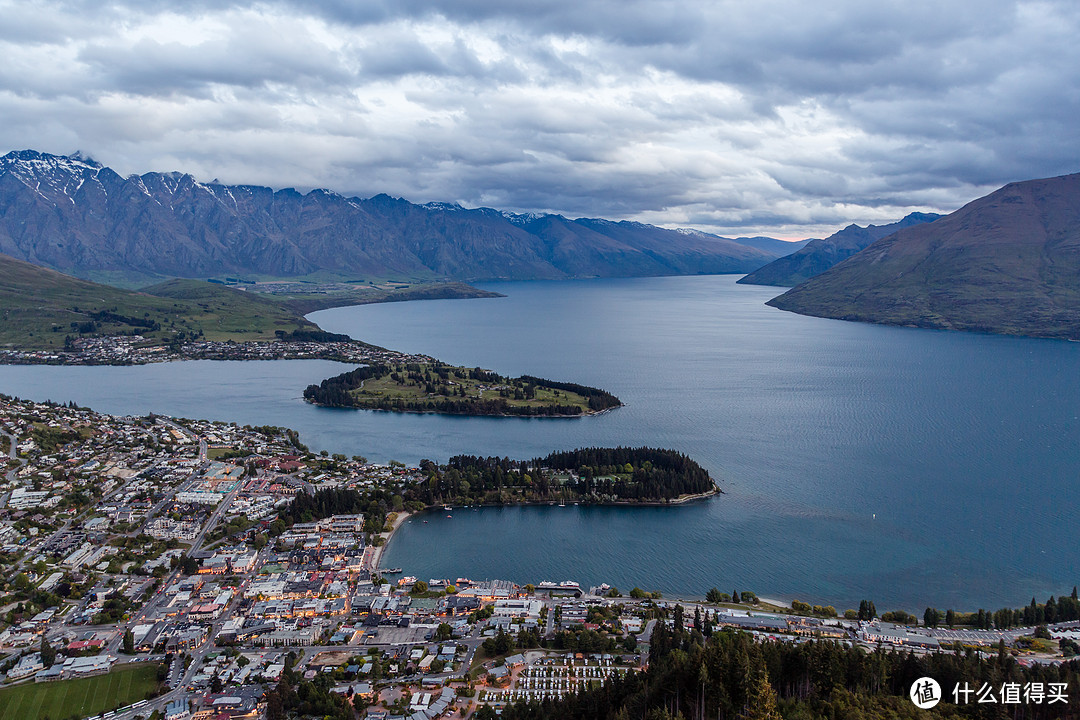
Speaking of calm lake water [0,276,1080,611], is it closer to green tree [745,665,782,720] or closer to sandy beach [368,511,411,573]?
sandy beach [368,511,411,573]

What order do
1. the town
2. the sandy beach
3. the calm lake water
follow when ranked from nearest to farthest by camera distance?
the town < the calm lake water < the sandy beach

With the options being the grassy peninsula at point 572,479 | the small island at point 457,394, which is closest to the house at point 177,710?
the grassy peninsula at point 572,479

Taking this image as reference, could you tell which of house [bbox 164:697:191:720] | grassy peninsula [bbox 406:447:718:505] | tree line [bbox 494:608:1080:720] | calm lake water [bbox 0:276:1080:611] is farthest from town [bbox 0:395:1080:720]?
grassy peninsula [bbox 406:447:718:505]

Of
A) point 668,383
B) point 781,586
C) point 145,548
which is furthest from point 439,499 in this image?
point 668,383

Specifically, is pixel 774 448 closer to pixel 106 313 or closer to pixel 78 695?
pixel 78 695

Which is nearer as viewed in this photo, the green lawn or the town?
the green lawn

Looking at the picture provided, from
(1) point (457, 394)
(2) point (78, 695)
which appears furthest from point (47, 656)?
(1) point (457, 394)

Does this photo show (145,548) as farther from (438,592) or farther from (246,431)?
(246,431)

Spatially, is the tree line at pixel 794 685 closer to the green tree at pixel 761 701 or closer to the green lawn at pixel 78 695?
the green tree at pixel 761 701
